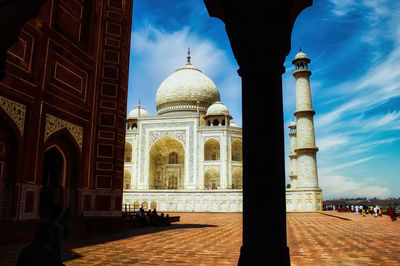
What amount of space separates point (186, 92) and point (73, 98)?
81.0 ft

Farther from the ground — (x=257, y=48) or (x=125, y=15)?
(x=125, y=15)

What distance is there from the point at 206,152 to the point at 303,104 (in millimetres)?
10625

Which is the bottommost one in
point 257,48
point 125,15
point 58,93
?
point 257,48

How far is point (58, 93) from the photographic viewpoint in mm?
8039

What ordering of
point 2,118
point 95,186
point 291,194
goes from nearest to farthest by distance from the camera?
point 2,118 < point 95,186 < point 291,194

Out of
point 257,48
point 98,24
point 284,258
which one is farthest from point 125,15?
point 284,258

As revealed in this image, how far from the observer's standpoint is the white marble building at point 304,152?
21.4 meters

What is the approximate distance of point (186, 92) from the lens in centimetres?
3303

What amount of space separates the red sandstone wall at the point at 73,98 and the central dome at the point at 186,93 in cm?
2157

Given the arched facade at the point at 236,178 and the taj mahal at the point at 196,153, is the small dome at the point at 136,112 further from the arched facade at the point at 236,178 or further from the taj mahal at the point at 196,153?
the arched facade at the point at 236,178

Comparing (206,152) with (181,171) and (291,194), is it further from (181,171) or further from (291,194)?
(291,194)

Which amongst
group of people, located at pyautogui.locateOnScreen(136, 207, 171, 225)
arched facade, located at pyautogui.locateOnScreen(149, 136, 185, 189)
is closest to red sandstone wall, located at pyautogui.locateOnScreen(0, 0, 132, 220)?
group of people, located at pyautogui.locateOnScreen(136, 207, 171, 225)

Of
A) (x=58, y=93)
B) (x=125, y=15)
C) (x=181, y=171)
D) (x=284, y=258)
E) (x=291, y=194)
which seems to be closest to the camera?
(x=284, y=258)

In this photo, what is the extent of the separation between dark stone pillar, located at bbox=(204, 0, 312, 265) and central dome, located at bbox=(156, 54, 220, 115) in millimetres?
28928
